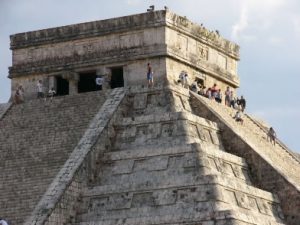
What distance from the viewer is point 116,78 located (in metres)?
36.8

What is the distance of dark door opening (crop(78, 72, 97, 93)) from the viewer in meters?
37.2

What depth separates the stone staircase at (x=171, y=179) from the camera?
29695mm

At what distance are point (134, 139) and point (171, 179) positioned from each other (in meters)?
2.76

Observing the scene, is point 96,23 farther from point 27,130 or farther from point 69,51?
point 27,130

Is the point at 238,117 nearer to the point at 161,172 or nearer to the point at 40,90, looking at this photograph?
the point at 40,90

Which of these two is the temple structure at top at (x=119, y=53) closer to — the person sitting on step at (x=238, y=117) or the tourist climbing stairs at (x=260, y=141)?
the tourist climbing stairs at (x=260, y=141)

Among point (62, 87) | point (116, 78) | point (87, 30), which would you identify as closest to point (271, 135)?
point (116, 78)

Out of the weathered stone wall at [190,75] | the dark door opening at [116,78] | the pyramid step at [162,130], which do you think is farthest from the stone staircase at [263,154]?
the dark door opening at [116,78]

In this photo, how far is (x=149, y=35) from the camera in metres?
35.8

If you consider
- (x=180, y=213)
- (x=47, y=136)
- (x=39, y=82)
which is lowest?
(x=180, y=213)

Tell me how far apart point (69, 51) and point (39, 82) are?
1271 mm

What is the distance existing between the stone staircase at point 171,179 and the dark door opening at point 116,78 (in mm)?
2472

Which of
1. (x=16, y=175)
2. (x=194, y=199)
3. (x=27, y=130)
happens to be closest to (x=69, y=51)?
(x=27, y=130)

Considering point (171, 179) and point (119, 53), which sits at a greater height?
point (119, 53)
